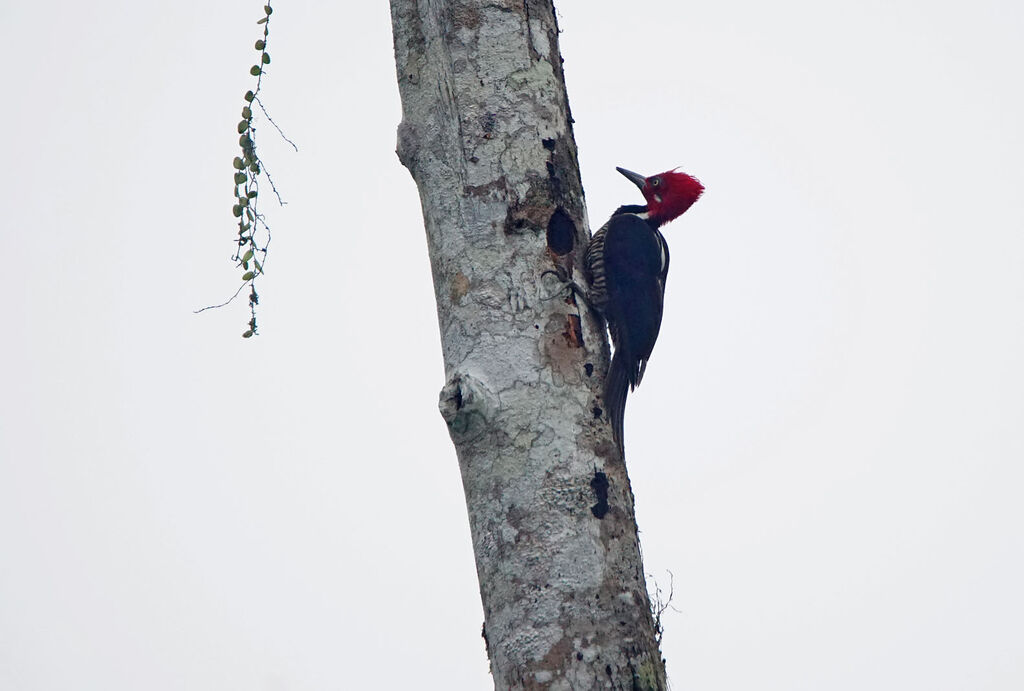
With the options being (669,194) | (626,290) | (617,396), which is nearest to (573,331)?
(617,396)

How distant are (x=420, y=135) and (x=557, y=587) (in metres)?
1.33

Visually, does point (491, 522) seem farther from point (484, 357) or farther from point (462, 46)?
point (462, 46)

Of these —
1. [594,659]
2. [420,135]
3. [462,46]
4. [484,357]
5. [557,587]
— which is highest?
[462,46]

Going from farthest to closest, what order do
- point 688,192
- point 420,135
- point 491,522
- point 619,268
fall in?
point 688,192 → point 619,268 → point 420,135 → point 491,522

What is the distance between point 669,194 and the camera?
5.20m

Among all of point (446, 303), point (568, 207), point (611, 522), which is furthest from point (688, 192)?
point (611, 522)

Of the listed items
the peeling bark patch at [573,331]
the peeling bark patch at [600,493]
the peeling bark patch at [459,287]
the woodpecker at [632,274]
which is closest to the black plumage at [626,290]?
the woodpecker at [632,274]

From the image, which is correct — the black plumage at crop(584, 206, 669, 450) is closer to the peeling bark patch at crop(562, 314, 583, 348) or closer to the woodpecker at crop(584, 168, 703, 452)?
the woodpecker at crop(584, 168, 703, 452)

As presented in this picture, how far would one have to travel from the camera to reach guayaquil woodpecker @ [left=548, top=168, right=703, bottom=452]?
3051mm

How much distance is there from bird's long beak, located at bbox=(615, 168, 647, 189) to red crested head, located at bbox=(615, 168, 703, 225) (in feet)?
0.09

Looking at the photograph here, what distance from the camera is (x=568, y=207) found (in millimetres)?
3027

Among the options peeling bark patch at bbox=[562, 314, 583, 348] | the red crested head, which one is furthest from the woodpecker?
peeling bark patch at bbox=[562, 314, 583, 348]

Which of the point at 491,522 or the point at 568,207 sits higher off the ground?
the point at 568,207

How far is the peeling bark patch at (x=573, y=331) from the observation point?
2736 millimetres
